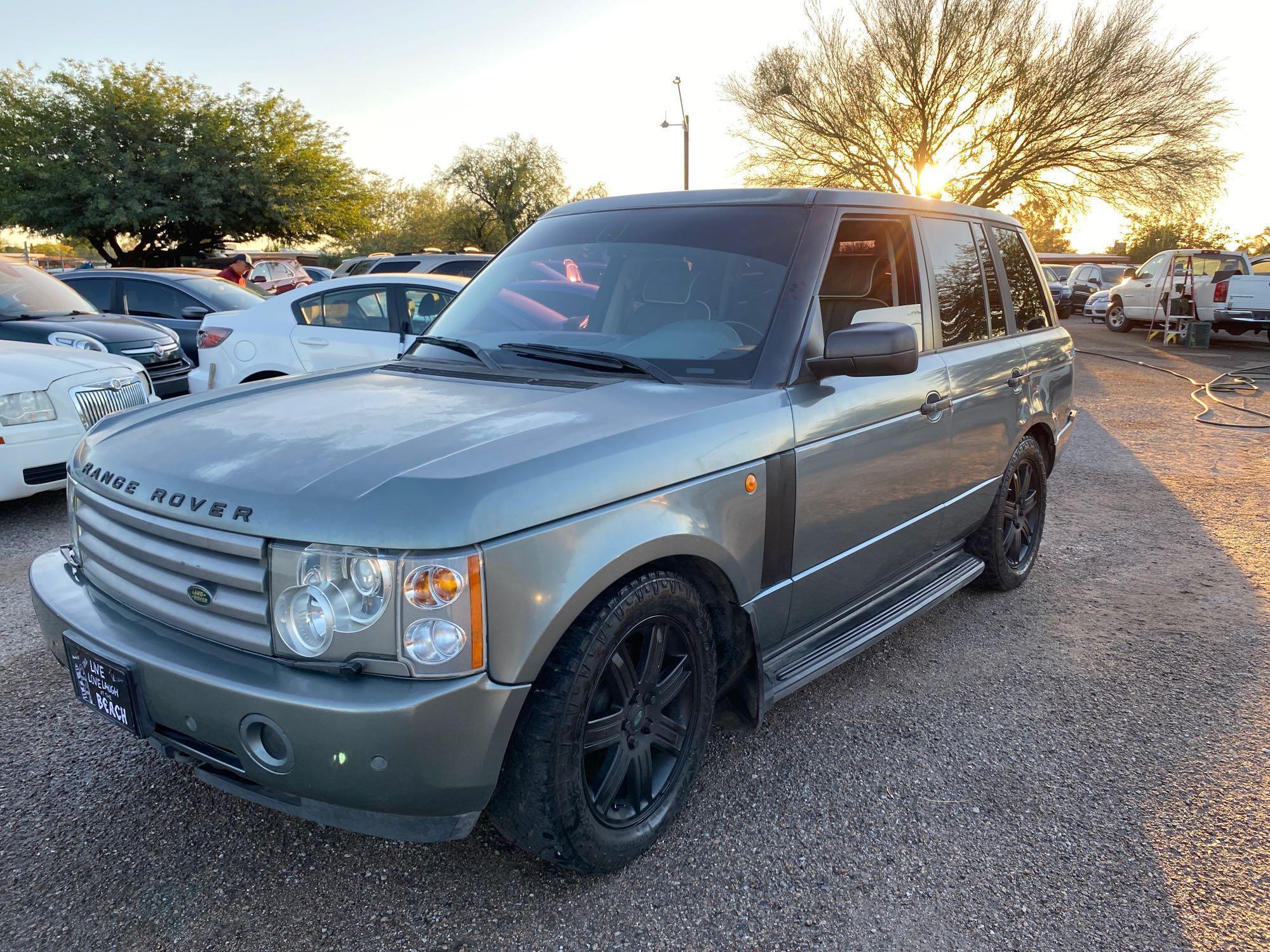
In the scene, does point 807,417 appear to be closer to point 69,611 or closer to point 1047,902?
point 1047,902

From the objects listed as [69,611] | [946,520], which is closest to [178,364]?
[69,611]

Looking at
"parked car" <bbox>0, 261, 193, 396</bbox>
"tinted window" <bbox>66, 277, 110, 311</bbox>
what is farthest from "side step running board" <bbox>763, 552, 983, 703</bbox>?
"tinted window" <bbox>66, 277, 110, 311</bbox>

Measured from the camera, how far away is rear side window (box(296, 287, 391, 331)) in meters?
7.25

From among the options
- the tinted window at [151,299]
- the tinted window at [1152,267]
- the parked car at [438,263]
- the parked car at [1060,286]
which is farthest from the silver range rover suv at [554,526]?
the tinted window at [1152,267]

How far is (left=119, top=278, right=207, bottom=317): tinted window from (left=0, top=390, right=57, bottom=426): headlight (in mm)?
5399

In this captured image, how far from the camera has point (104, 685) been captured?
225 cm

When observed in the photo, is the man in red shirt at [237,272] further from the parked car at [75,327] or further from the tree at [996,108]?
the tree at [996,108]

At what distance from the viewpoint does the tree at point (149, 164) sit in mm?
27906

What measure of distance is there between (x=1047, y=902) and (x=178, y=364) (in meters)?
9.12

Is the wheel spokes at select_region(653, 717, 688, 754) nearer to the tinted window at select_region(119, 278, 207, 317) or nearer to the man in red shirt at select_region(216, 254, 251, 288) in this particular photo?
the tinted window at select_region(119, 278, 207, 317)

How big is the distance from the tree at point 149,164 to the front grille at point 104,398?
25.5 metres

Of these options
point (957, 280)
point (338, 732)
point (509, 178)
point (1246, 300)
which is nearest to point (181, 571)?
point (338, 732)

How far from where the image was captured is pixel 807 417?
9.28 ft

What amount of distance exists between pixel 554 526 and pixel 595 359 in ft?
3.40
